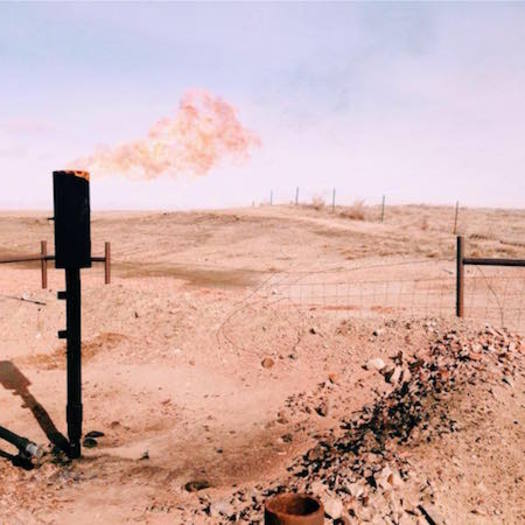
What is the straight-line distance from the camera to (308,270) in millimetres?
20312

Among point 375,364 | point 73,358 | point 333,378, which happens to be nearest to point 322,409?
point 333,378

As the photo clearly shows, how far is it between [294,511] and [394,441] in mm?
2762

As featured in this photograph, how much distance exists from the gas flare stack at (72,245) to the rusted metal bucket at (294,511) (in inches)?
144

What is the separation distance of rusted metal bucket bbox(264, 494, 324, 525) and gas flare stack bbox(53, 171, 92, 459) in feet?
12.0

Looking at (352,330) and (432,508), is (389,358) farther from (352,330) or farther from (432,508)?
(432,508)

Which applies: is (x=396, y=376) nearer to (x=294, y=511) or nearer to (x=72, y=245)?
(x=72, y=245)

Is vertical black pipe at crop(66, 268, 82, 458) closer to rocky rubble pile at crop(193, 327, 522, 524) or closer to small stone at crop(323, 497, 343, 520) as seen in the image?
rocky rubble pile at crop(193, 327, 522, 524)

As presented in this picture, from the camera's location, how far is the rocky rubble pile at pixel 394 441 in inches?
195

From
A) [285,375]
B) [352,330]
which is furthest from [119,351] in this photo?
[352,330]

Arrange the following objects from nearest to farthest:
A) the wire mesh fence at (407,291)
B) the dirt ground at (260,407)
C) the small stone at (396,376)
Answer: the dirt ground at (260,407) → the small stone at (396,376) → the wire mesh fence at (407,291)

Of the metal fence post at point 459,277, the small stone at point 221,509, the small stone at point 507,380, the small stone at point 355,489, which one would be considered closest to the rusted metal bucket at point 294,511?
the small stone at point 355,489

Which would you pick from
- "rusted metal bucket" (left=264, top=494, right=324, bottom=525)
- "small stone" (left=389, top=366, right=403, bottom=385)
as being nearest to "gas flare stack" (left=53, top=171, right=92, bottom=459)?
"rusted metal bucket" (left=264, top=494, right=324, bottom=525)

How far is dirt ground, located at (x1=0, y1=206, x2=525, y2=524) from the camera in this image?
5.36m

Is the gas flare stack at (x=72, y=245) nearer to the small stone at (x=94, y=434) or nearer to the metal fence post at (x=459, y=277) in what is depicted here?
the small stone at (x=94, y=434)
